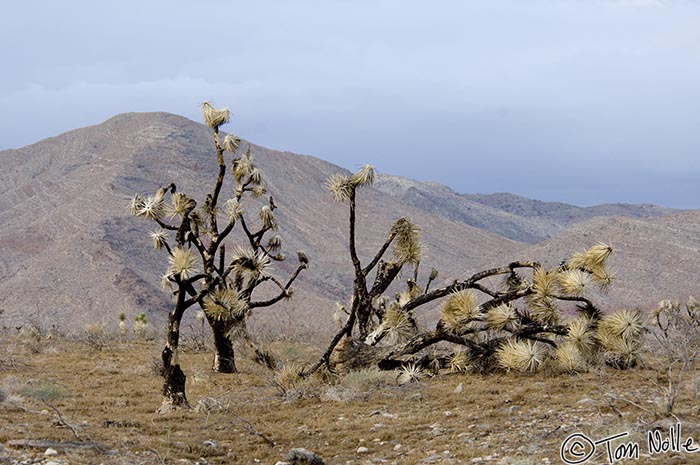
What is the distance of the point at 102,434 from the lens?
25.0 feet

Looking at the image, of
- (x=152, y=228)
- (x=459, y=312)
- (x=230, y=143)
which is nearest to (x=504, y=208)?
(x=152, y=228)

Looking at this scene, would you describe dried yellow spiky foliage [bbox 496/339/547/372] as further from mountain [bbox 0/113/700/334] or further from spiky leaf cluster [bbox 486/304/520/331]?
mountain [bbox 0/113/700/334]

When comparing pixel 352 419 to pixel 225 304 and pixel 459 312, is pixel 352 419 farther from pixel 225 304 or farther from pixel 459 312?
pixel 225 304

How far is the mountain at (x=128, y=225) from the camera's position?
34188 millimetres

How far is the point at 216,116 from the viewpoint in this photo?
40.0ft

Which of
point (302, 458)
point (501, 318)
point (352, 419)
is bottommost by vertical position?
point (352, 419)

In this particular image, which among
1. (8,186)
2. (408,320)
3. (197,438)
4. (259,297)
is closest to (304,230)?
A: (259,297)

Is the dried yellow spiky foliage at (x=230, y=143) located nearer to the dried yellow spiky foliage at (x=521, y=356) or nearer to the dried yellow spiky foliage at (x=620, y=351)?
the dried yellow spiky foliage at (x=521, y=356)

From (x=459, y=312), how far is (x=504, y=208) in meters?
89.3

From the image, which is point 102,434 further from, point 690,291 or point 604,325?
point 690,291

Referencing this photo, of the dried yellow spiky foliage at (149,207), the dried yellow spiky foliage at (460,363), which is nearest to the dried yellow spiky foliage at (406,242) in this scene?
the dried yellow spiky foliage at (460,363)

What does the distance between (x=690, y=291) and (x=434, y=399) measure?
23417 millimetres

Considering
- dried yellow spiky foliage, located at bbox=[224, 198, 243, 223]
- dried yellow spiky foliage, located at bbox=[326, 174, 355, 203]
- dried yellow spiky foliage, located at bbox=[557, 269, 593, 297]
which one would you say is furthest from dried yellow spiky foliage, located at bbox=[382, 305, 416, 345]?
dried yellow spiky foliage, located at bbox=[224, 198, 243, 223]

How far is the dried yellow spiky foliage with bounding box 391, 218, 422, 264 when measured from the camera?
11.7 metres
